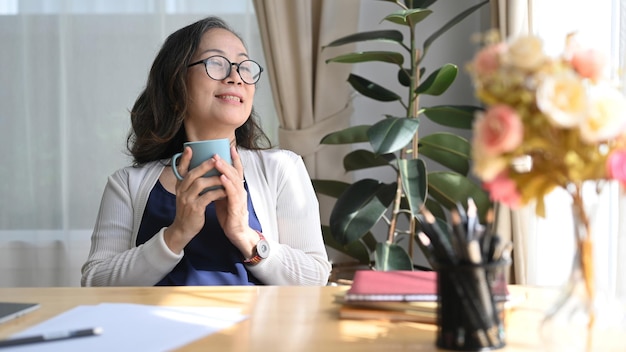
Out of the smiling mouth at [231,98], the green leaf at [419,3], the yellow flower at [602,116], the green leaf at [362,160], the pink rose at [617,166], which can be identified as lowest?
the green leaf at [362,160]

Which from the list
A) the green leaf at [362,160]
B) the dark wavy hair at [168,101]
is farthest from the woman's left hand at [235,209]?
the green leaf at [362,160]

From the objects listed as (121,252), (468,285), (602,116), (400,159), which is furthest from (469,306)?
(400,159)

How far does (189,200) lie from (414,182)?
3.68 feet

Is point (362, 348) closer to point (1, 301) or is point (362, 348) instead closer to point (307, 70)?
point (1, 301)

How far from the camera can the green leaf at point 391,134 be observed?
2436 millimetres

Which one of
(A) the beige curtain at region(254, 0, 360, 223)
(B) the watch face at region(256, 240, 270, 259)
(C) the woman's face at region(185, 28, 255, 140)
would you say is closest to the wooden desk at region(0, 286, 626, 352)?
(B) the watch face at region(256, 240, 270, 259)

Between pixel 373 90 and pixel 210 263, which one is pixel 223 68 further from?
pixel 373 90

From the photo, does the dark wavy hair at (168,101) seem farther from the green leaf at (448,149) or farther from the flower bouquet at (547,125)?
the flower bouquet at (547,125)

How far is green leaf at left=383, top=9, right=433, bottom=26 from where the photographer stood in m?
2.57

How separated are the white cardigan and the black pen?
0.58 metres

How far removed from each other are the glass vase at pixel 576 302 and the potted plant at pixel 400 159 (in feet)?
5.12

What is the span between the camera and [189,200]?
1555 millimetres

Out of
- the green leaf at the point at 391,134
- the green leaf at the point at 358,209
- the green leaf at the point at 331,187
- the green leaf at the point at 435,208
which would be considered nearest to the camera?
the green leaf at the point at 391,134

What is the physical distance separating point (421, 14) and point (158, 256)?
1448mm
